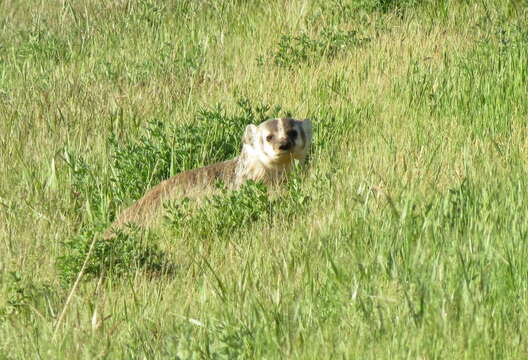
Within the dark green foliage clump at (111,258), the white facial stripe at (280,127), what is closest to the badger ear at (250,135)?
the white facial stripe at (280,127)

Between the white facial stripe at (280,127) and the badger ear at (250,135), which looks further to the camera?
the badger ear at (250,135)

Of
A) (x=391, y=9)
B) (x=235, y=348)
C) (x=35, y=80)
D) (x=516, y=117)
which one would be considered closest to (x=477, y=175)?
(x=516, y=117)

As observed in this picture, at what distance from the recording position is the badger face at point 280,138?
6801 mm

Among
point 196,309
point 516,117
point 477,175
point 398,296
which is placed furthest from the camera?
point 516,117

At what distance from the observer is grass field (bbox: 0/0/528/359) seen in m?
3.87

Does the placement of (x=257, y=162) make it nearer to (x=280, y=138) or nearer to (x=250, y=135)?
(x=250, y=135)

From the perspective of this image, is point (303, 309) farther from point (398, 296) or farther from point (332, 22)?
point (332, 22)

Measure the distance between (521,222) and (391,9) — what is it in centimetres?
518

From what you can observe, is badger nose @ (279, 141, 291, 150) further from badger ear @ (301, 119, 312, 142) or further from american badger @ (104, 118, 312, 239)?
badger ear @ (301, 119, 312, 142)

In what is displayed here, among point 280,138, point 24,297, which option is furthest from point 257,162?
point 24,297

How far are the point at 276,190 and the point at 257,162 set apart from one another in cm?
77

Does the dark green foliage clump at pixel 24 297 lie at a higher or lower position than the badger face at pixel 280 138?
lower

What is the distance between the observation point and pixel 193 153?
7.09 metres

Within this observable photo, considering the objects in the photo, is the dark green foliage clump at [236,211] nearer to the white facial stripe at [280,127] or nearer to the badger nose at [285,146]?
the badger nose at [285,146]
